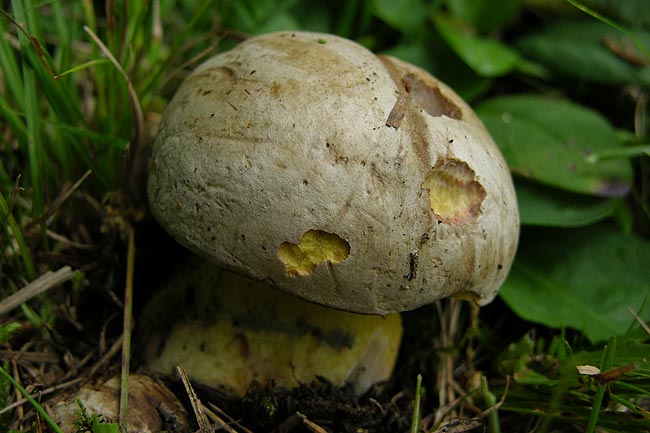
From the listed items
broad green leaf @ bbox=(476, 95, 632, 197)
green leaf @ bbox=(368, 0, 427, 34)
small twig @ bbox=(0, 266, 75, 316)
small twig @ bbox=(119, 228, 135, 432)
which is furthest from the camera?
green leaf @ bbox=(368, 0, 427, 34)

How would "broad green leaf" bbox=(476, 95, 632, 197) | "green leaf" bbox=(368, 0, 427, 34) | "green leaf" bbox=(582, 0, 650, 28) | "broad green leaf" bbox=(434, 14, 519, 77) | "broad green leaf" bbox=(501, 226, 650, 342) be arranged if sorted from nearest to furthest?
"broad green leaf" bbox=(501, 226, 650, 342) → "broad green leaf" bbox=(476, 95, 632, 197) → "broad green leaf" bbox=(434, 14, 519, 77) → "green leaf" bbox=(368, 0, 427, 34) → "green leaf" bbox=(582, 0, 650, 28)

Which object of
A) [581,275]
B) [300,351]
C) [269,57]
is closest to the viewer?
[269,57]

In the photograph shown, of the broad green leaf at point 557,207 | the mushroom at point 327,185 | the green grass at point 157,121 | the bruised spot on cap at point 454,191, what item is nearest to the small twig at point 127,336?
the green grass at point 157,121

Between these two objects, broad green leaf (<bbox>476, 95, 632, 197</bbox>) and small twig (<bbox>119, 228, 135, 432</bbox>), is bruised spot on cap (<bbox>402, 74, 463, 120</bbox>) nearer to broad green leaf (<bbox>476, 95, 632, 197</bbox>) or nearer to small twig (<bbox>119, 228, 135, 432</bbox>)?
broad green leaf (<bbox>476, 95, 632, 197</bbox>)

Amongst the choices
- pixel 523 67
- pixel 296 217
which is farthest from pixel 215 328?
pixel 523 67

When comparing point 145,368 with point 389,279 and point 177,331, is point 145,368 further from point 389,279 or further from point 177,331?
point 389,279

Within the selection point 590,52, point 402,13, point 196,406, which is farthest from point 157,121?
point 590,52

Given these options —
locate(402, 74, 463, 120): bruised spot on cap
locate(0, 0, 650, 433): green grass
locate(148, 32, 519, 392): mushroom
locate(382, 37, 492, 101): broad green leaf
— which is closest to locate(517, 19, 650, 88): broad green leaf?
locate(0, 0, 650, 433): green grass
